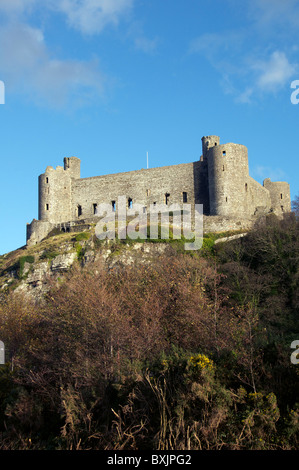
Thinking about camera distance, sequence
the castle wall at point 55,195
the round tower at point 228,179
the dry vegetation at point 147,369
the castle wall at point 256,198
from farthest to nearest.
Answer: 1. the castle wall at point 55,195
2. the castle wall at point 256,198
3. the round tower at point 228,179
4. the dry vegetation at point 147,369

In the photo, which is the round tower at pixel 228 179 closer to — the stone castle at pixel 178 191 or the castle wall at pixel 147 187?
the stone castle at pixel 178 191

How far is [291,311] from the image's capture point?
101 ft

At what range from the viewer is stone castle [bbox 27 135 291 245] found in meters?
47.2

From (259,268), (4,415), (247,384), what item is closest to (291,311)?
(259,268)

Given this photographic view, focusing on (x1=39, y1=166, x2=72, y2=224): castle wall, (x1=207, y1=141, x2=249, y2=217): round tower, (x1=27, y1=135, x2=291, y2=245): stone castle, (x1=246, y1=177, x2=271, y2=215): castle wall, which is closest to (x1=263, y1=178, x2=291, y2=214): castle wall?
(x1=27, y1=135, x2=291, y2=245): stone castle

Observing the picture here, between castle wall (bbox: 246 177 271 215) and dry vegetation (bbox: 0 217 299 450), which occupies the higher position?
castle wall (bbox: 246 177 271 215)

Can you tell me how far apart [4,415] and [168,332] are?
777cm

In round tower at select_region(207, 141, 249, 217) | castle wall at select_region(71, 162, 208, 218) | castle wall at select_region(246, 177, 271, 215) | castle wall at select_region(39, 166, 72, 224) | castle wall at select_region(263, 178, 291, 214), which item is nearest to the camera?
round tower at select_region(207, 141, 249, 217)

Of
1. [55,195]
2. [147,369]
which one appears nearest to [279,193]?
[55,195]

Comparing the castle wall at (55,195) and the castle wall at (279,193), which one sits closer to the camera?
the castle wall at (279,193)

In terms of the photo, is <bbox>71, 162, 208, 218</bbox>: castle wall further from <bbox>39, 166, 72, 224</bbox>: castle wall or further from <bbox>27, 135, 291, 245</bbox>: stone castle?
<bbox>39, 166, 72, 224</bbox>: castle wall

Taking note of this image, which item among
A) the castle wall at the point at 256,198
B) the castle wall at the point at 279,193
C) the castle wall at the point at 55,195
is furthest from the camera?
the castle wall at the point at 55,195

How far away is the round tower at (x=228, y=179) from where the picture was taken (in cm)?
4700

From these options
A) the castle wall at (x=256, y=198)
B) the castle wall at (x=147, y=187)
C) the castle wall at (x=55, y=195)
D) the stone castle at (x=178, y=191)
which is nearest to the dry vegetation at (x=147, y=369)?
the stone castle at (x=178, y=191)
